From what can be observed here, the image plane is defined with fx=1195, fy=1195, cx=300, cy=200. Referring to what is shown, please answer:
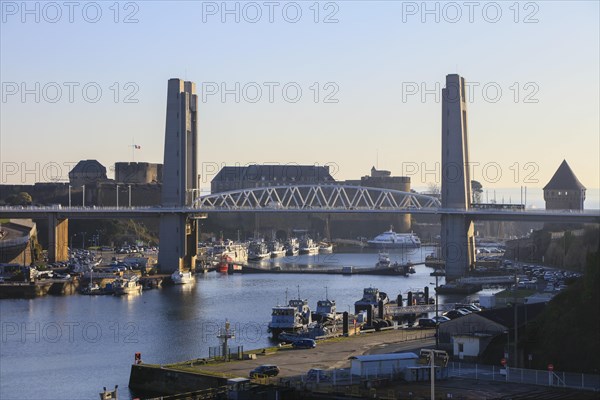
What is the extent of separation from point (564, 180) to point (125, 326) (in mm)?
47321

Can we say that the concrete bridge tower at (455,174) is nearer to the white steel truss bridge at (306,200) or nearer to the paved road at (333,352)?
the white steel truss bridge at (306,200)

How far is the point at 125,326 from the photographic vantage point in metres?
41.4

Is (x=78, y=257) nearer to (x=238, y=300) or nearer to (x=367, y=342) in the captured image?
(x=238, y=300)

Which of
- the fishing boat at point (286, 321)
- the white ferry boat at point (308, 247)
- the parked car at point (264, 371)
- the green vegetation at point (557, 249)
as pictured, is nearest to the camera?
the parked car at point (264, 371)

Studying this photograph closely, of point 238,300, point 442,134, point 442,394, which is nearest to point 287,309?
point 238,300

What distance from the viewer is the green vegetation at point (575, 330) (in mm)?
23859

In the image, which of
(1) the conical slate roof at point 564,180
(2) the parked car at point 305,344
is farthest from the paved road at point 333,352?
(1) the conical slate roof at point 564,180

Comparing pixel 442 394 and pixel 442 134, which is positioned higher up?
pixel 442 134

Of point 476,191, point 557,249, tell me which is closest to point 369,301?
point 557,249

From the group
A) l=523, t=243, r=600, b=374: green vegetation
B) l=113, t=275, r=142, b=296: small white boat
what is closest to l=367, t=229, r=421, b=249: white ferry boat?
l=113, t=275, r=142, b=296: small white boat

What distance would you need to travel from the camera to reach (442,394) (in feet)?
76.4

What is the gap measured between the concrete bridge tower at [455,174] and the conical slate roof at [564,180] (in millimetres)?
15541

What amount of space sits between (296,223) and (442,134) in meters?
57.4

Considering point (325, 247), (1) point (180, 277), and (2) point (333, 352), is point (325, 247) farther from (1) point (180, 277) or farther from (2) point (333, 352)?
(2) point (333, 352)
